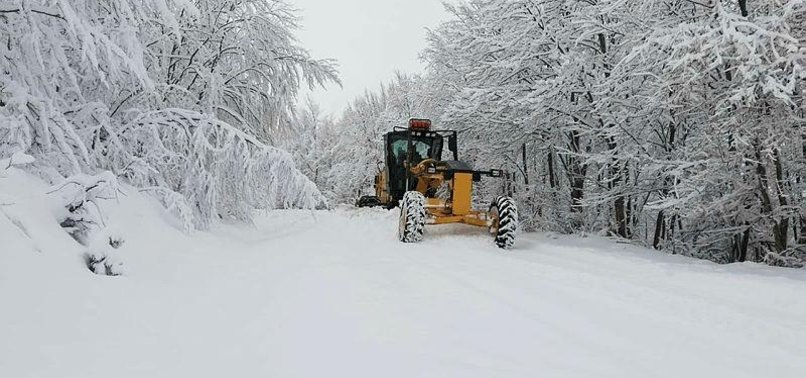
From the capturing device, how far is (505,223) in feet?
27.2

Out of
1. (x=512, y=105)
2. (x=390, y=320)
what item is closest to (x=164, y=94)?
(x=390, y=320)

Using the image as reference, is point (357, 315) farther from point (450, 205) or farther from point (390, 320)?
point (450, 205)

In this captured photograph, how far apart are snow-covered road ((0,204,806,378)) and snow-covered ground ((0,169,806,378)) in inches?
0.5

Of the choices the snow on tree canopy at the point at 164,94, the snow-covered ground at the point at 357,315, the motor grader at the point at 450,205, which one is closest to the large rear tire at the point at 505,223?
the motor grader at the point at 450,205

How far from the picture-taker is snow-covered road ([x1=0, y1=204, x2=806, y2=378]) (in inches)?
100

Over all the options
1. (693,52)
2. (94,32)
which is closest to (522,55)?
(693,52)

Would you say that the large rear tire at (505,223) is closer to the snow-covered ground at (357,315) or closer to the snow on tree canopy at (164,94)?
the snow-covered ground at (357,315)

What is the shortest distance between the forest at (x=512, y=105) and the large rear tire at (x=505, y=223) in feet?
5.85

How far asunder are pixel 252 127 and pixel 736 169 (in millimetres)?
9029

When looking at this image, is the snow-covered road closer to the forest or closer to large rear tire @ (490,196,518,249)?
the forest

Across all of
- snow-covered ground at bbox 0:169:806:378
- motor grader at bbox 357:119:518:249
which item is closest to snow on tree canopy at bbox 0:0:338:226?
snow-covered ground at bbox 0:169:806:378

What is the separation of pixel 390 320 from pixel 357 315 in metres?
0.25

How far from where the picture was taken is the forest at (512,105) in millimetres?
4922

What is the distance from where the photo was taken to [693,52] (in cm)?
645
